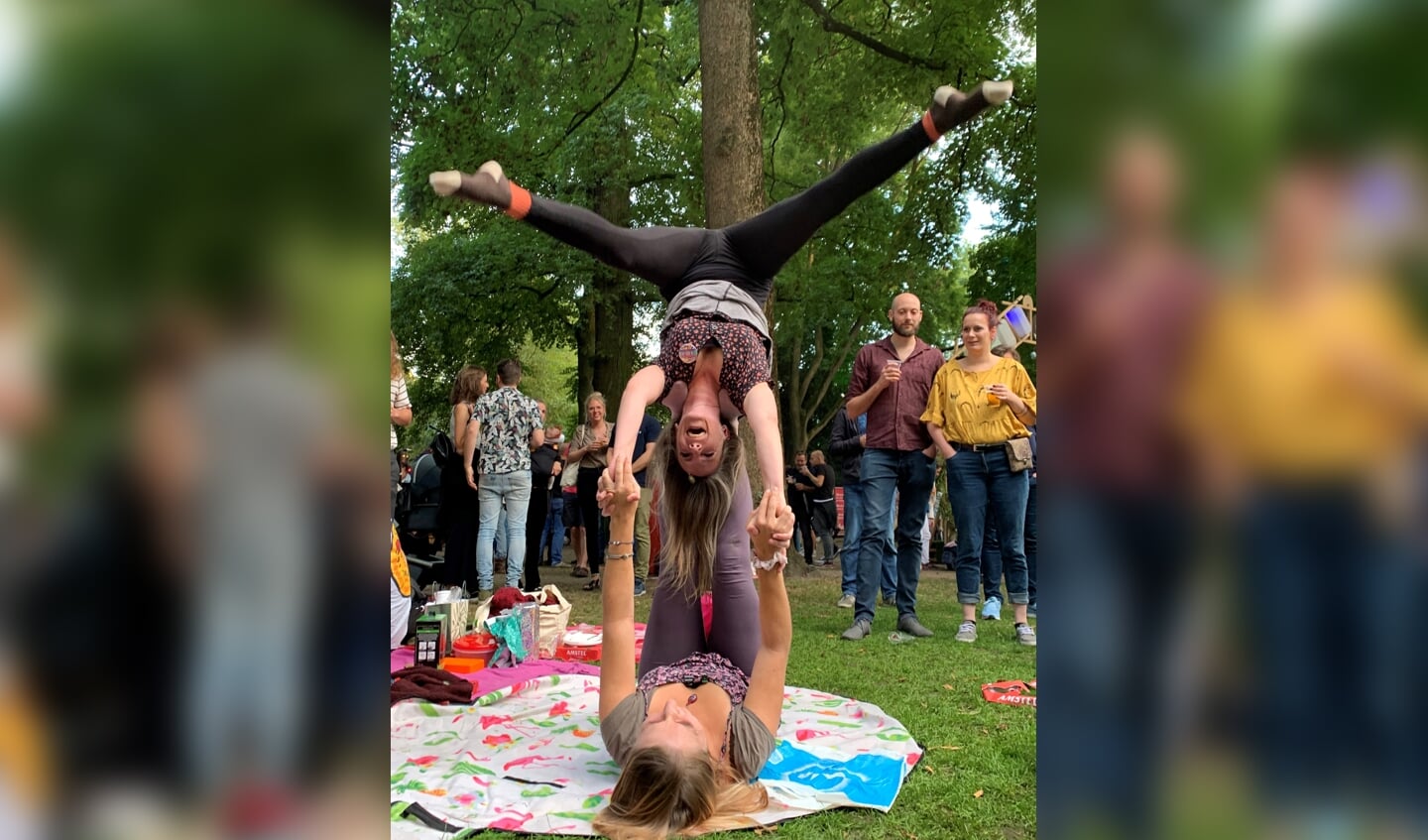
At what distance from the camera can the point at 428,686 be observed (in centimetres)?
475

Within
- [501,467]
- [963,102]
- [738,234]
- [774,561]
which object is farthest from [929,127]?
[501,467]

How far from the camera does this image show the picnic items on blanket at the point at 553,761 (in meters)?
3.21

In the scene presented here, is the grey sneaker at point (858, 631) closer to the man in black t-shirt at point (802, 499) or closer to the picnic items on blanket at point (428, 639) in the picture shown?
the picnic items on blanket at point (428, 639)

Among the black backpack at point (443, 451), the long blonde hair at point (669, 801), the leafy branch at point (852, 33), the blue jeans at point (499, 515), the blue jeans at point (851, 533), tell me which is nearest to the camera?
the long blonde hair at point (669, 801)

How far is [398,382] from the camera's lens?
5.88 m

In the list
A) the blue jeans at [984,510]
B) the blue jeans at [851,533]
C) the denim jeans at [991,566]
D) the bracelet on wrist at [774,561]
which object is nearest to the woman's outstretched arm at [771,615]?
the bracelet on wrist at [774,561]

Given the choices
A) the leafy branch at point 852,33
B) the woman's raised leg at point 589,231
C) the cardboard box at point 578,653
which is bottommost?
the cardboard box at point 578,653

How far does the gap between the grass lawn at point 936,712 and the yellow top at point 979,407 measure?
54.4 inches

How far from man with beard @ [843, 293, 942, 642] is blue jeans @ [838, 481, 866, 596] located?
61cm

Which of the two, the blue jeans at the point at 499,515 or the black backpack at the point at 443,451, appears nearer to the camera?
the blue jeans at the point at 499,515

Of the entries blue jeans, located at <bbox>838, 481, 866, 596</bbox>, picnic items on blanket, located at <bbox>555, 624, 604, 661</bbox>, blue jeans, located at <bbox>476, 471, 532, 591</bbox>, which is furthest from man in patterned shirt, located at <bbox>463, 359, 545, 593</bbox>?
blue jeans, located at <bbox>838, 481, 866, 596</bbox>
